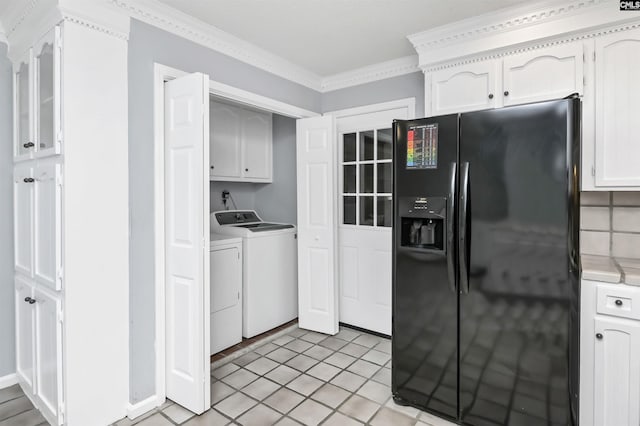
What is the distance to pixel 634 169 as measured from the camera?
6.56 ft

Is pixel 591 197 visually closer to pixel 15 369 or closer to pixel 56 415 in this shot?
pixel 56 415

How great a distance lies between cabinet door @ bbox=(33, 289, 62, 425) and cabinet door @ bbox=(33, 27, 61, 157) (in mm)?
870

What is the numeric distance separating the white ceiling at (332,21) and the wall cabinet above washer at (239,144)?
3.24ft

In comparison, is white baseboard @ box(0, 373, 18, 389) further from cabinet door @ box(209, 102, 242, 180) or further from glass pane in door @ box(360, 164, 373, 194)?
glass pane in door @ box(360, 164, 373, 194)

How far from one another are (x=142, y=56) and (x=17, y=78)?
0.96 m

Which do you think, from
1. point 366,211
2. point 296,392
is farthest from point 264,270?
point 296,392

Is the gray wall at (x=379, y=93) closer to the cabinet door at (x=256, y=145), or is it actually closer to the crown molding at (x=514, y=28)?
the crown molding at (x=514, y=28)

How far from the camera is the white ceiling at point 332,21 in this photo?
2.20 m

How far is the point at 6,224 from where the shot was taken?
7.94 ft

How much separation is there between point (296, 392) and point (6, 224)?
232cm

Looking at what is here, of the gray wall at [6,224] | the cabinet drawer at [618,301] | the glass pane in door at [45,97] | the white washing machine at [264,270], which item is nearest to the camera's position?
the cabinet drawer at [618,301]

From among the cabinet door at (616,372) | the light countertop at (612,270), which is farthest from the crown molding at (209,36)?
the cabinet door at (616,372)

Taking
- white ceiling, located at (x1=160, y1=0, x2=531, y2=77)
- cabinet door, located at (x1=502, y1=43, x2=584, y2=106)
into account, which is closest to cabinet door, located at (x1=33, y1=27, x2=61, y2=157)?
white ceiling, located at (x1=160, y1=0, x2=531, y2=77)

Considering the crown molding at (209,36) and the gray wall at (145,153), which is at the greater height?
the crown molding at (209,36)
